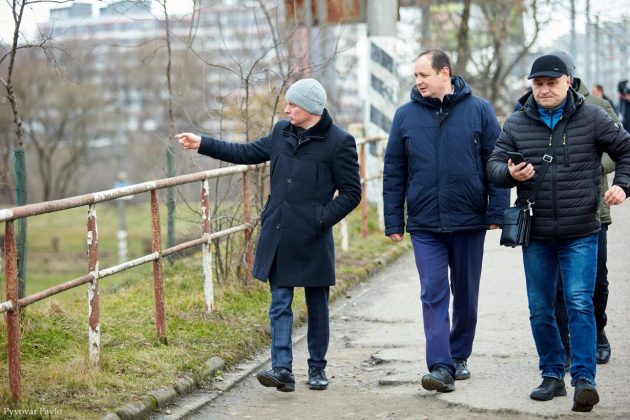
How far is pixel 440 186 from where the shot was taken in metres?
6.79

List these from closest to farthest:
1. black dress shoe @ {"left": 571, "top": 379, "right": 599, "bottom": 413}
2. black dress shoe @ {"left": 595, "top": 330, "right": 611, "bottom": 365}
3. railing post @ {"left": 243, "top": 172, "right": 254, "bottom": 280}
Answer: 1. black dress shoe @ {"left": 571, "top": 379, "right": 599, "bottom": 413}
2. black dress shoe @ {"left": 595, "top": 330, "right": 611, "bottom": 365}
3. railing post @ {"left": 243, "top": 172, "right": 254, "bottom": 280}

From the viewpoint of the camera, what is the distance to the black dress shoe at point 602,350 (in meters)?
7.41

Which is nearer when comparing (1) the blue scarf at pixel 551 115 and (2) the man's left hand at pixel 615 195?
(2) the man's left hand at pixel 615 195

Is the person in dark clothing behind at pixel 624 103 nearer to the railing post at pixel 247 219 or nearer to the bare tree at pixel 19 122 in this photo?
the railing post at pixel 247 219

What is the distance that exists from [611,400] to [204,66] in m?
5.88

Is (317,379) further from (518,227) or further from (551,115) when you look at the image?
(551,115)

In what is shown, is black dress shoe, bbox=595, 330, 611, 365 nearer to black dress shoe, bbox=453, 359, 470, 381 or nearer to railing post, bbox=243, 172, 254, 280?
black dress shoe, bbox=453, 359, 470, 381

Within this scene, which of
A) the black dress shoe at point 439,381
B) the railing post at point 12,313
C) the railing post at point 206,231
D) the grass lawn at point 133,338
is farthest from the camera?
the railing post at point 206,231

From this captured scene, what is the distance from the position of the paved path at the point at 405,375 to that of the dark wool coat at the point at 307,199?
703 millimetres

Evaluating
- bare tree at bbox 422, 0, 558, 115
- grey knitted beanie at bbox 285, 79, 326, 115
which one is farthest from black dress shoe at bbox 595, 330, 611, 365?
bare tree at bbox 422, 0, 558, 115

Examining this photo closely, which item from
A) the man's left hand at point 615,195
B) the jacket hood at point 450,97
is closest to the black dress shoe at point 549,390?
the man's left hand at point 615,195

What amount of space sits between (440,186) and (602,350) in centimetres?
155

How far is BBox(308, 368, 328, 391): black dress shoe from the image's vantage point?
7.16 meters

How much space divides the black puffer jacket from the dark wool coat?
101 cm
